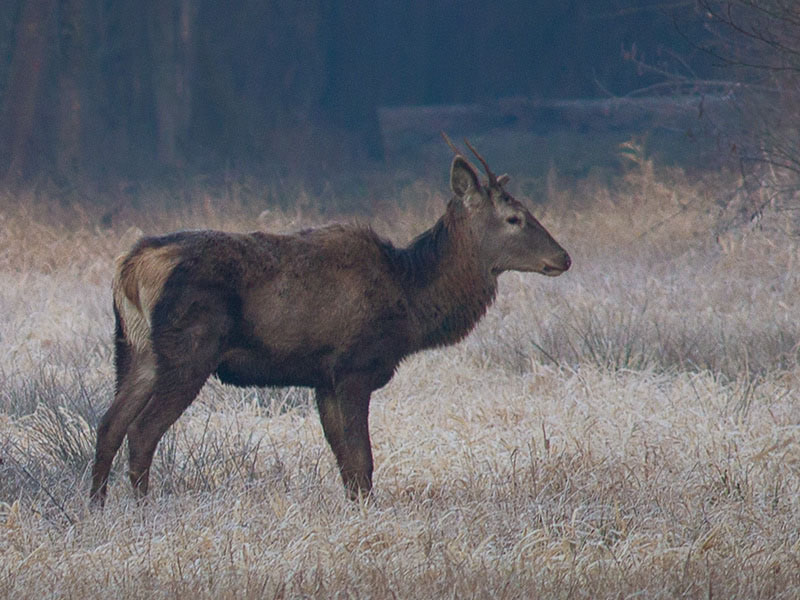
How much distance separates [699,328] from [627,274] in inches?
85.4

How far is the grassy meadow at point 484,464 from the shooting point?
14.2 feet

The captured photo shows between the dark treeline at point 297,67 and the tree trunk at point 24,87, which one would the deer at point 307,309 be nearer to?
the tree trunk at point 24,87

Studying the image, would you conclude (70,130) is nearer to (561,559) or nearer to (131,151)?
(131,151)

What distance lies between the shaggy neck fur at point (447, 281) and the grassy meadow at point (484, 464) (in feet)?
1.92

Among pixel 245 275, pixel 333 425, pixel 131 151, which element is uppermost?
pixel 245 275

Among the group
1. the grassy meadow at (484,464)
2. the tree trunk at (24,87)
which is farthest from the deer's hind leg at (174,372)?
the tree trunk at (24,87)

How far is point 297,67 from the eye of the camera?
97.1 feet

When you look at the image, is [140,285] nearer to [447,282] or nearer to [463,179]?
[447,282]

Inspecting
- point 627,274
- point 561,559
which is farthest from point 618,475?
point 627,274

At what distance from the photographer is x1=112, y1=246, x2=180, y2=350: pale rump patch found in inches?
207

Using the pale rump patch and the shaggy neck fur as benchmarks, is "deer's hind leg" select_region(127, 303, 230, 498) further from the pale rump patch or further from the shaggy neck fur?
the shaggy neck fur

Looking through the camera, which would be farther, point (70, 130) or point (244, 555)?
point (70, 130)

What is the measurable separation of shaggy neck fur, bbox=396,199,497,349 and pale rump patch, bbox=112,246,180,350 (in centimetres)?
109

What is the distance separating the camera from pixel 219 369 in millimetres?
5504
